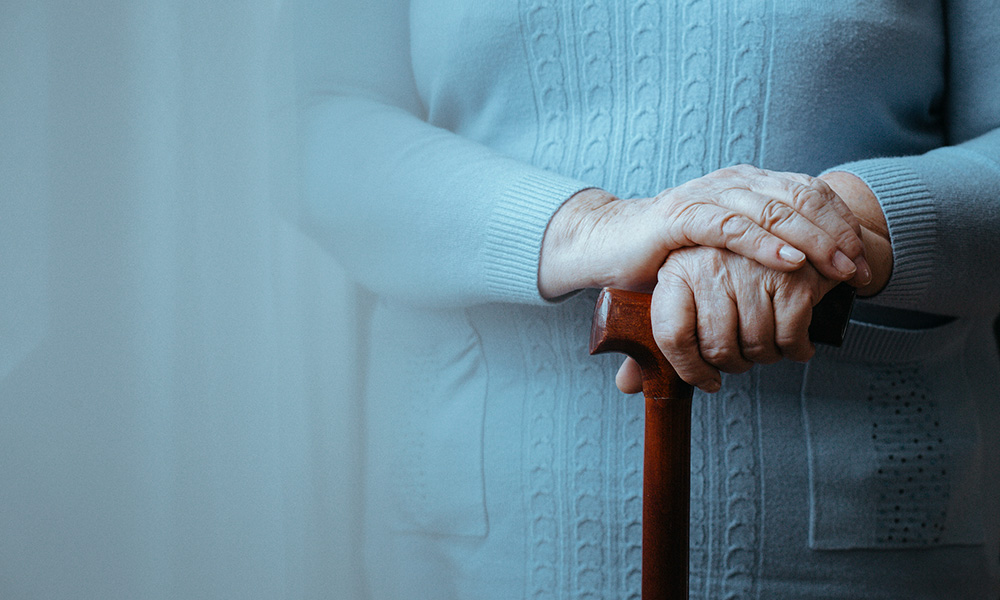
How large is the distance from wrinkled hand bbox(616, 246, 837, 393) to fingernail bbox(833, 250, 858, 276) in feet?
0.04

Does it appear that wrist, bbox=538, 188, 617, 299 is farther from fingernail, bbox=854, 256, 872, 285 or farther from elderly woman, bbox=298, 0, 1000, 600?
fingernail, bbox=854, 256, 872, 285

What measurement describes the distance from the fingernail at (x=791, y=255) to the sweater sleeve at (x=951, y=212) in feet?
0.61

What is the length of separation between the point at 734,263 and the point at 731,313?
40 mm

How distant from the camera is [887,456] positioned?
680 millimetres

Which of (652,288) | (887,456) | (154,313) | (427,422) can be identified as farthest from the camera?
(427,422)

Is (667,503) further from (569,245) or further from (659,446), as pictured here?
(569,245)

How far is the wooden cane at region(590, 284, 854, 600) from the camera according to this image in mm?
505

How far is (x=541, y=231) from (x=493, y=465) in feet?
0.93

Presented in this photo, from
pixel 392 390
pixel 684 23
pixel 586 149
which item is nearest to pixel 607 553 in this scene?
pixel 392 390

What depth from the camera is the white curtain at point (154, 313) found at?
39cm

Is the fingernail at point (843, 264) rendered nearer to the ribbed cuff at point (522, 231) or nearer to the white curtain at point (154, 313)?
the ribbed cuff at point (522, 231)

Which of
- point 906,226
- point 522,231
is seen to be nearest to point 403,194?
point 522,231

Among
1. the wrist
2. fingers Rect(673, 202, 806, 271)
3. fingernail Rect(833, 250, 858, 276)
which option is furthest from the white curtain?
fingernail Rect(833, 250, 858, 276)

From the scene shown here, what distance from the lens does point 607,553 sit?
0.69m
